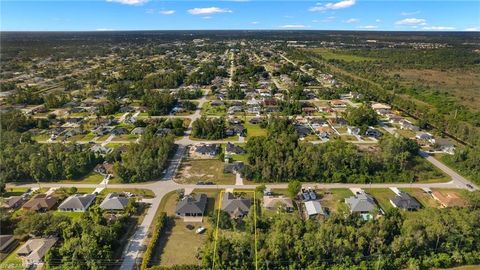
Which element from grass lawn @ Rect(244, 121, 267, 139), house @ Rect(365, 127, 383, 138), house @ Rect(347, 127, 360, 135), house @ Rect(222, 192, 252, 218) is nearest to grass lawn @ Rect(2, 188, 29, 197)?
house @ Rect(222, 192, 252, 218)

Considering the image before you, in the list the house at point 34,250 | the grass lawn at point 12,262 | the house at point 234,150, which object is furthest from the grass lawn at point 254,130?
the grass lawn at point 12,262

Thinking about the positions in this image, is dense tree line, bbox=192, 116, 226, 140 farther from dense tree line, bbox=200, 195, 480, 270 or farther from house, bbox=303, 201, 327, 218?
dense tree line, bbox=200, 195, 480, 270

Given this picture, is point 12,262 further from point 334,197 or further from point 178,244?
point 334,197

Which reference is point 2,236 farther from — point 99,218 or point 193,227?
point 193,227

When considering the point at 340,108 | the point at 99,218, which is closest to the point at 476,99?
the point at 340,108

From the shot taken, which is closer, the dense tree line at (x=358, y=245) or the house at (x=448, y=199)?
the dense tree line at (x=358, y=245)

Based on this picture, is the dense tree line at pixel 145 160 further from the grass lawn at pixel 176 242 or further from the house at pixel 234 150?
the house at pixel 234 150
